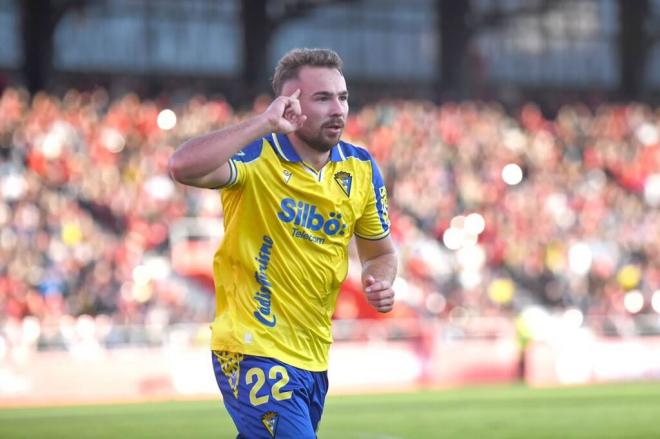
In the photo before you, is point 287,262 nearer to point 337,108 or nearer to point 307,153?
point 307,153

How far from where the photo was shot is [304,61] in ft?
21.4

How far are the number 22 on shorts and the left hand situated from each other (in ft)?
1.85

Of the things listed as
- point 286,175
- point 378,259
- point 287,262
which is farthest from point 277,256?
point 378,259

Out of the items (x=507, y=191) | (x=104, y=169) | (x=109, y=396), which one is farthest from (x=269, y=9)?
(x=109, y=396)

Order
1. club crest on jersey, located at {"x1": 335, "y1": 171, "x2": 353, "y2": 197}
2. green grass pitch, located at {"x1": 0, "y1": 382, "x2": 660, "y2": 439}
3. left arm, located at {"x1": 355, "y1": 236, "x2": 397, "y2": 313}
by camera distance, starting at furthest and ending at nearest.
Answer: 1. green grass pitch, located at {"x1": 0, "y1": 382, "x2": 660, "y2": 439}
2. left arm, located at {"x1": 355, "y1": 236, "x2": 397, "y2": 313}
3. club crest on jersey, located at {"x1": 335, "y1": 171, "x2": 353, "y2": 197}

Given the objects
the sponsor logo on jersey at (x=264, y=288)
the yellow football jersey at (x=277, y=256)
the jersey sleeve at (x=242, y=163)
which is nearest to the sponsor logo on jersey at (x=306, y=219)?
the yellow football jersey at (x=277, y=256)

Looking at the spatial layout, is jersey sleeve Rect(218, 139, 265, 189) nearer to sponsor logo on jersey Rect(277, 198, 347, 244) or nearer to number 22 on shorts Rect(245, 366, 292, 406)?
sponsor logo on jersey Rect(277, 198, 347, 244)

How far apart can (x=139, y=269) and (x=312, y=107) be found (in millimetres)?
19346

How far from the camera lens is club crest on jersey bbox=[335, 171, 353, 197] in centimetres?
671

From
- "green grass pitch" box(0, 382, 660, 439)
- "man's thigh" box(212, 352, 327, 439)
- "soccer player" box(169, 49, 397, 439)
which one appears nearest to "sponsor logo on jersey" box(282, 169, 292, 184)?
"soccer player" box(169, 49, 397, 439)

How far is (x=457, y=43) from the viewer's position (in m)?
42.8

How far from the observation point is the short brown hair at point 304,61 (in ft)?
21.4

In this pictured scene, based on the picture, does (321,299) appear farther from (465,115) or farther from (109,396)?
(465,115)

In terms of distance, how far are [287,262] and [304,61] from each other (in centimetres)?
97
